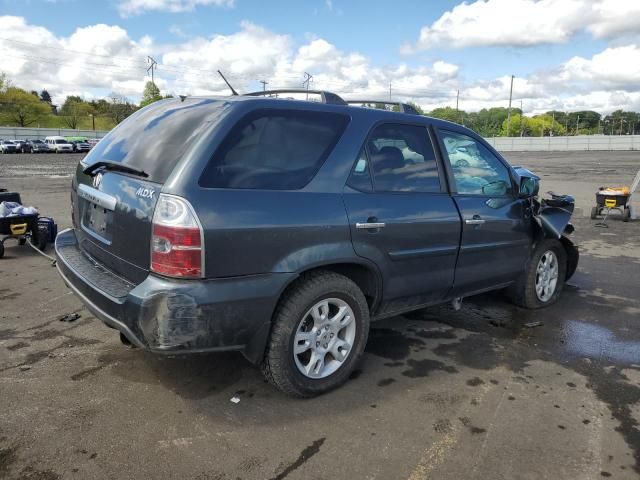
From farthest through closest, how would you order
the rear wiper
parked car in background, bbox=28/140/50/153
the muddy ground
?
parked car in background, bbox=28/140/50/153 < the rear wiper < the muddy ground

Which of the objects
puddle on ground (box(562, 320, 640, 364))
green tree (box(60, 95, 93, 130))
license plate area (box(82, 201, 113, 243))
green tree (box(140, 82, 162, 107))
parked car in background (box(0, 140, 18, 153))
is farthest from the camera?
green tree (box(60, 95, 93, 130))

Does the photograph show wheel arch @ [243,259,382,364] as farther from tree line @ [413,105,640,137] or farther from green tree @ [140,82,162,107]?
tree line @ [413,105,640,137]

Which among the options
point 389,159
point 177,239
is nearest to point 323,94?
point 389,159

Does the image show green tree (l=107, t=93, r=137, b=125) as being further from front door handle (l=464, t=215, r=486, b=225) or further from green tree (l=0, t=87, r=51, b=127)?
front door handle (l=464, t=215, r=486, b=225)

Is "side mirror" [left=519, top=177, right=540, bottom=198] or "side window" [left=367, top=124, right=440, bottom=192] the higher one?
"side window" [left=367, top=124, right=440, bottom=192]

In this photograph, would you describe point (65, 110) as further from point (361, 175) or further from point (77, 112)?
point (361, 175)

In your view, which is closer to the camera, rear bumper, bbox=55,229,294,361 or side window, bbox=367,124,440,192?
rear bumper, bbox=55,229,294,361

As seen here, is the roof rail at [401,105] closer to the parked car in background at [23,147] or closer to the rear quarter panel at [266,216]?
the rear quarter panel at [266,216]

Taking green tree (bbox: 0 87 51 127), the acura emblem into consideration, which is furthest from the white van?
the acura emblem

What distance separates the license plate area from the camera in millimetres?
3235

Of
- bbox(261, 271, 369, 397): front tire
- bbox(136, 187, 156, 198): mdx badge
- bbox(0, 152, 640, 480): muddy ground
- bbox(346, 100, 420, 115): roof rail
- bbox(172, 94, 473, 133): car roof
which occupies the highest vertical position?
bbox(346, 100, 420, 115): roof rail

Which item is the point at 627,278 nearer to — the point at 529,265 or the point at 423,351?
the point at 529,265

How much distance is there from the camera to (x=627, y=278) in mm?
6281

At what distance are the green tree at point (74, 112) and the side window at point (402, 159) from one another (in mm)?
106369
